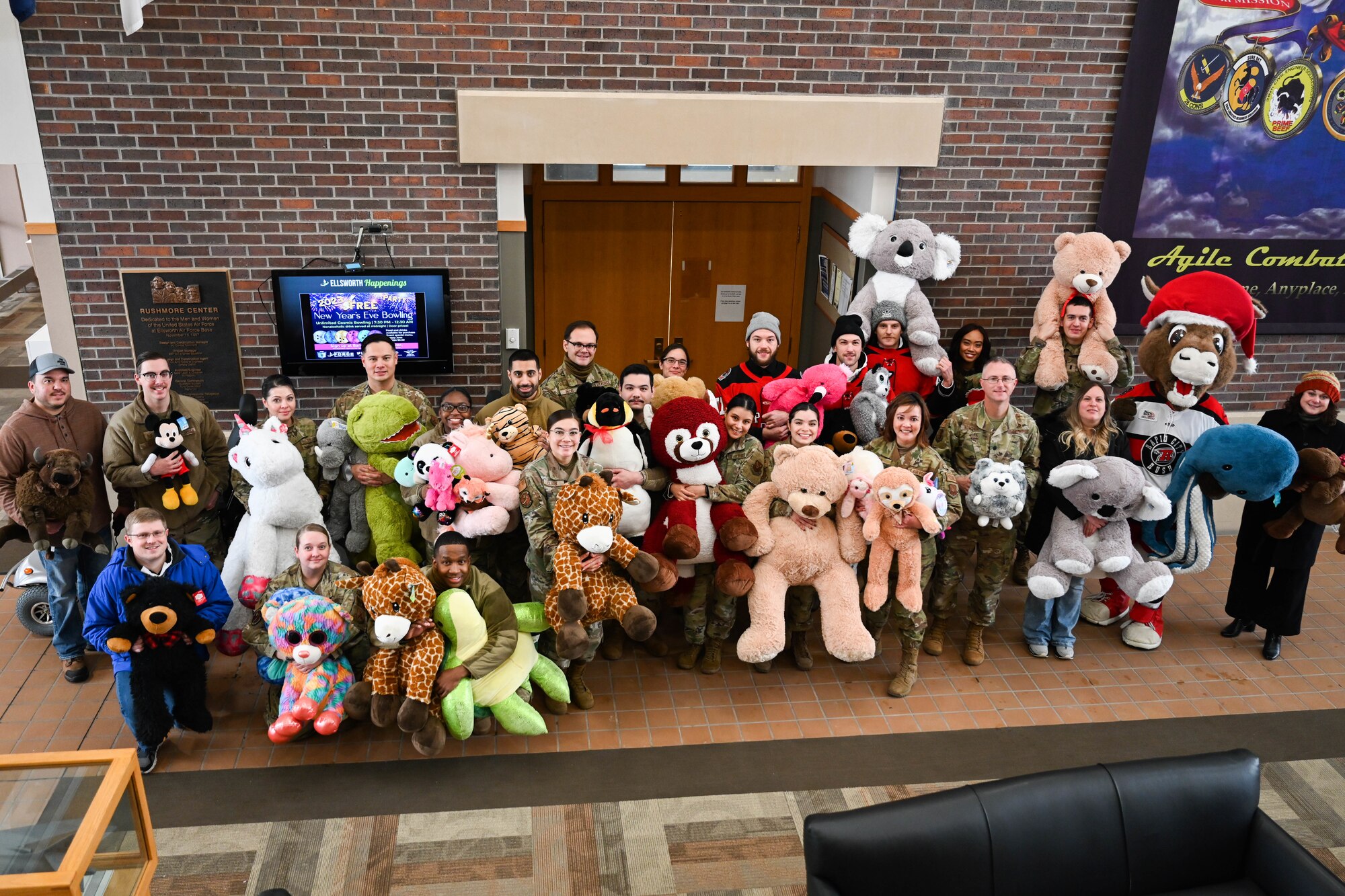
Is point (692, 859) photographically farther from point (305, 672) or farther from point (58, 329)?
point (58, 329)

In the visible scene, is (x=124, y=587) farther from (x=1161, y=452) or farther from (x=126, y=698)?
(x=1161, y=452)

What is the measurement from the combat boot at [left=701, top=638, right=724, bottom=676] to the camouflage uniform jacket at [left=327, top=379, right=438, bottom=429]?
200 centimetres

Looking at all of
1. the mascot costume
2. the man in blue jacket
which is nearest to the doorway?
the mascot costume

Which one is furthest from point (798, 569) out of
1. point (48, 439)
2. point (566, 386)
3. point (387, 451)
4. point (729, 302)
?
point (48, 439)

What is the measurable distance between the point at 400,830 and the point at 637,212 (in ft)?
17.4

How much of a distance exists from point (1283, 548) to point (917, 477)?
246cm

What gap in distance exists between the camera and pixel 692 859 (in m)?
4.95

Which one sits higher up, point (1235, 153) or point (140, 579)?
point (1235, 153)

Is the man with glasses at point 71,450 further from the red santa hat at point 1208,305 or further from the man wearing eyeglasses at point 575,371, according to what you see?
the red santa hat at point 1208,305

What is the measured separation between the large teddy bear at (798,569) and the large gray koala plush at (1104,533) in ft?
3.74

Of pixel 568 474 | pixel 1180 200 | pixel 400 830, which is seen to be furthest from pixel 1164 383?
pixel 400 830

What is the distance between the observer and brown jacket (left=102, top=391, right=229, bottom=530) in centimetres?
577

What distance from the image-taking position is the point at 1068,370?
707 centimetres

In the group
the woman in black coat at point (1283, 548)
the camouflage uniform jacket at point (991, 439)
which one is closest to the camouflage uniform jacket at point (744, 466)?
the camouflage uniform jacket at point (991, 439)
